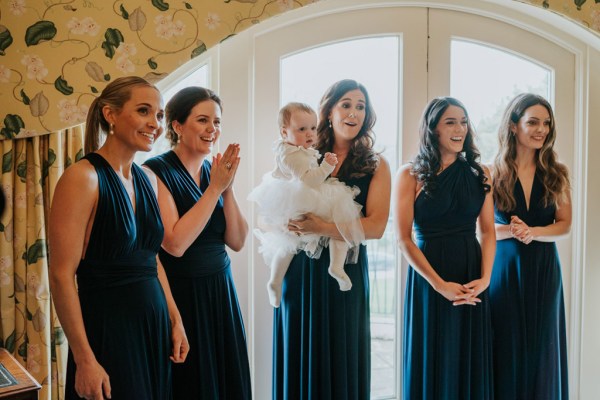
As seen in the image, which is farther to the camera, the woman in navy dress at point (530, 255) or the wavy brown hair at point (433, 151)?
the woman in navy dress at point (530, 255)

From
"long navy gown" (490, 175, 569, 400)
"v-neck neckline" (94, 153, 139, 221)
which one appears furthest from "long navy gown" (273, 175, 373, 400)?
"v-neck neckline" (94, 153, 139, 221)

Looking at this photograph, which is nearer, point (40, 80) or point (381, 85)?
point (40, 80)

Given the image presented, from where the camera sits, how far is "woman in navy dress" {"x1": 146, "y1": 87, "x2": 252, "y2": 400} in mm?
1844

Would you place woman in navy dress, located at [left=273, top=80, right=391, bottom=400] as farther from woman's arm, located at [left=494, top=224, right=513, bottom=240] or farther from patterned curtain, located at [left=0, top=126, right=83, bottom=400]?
patterned curtain, located at [left=0, top=126, right=83, bottom=400]

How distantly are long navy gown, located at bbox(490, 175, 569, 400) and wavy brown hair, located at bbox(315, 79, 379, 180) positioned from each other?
709mm

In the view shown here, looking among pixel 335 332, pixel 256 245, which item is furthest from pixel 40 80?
pixel 335 332

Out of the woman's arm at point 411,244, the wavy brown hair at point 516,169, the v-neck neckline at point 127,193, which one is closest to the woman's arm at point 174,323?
the v-neck neckline at point 127,193

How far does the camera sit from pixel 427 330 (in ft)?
7.52

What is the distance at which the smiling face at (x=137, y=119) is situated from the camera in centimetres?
159

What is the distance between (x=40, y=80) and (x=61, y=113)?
0.14 m

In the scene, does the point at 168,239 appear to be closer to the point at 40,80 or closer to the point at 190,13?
the point at 40,80

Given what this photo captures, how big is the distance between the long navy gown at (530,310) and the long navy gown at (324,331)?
66 centimetres

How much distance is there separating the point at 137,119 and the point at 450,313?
1.45 m

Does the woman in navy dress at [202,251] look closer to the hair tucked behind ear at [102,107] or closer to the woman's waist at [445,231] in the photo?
the hair tucked behind ear at [102,107]
